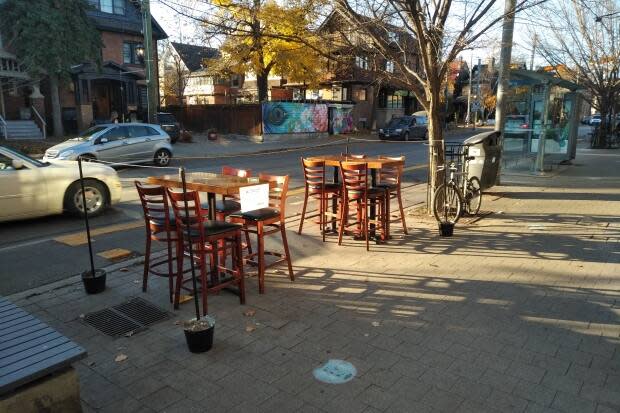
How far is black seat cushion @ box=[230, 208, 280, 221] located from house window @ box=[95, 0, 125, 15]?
32.3 meters

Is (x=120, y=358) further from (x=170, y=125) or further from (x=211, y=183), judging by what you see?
(x=170, y=125)

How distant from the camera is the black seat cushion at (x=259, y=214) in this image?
16.7 feet

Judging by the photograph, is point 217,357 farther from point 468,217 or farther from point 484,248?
point 468,217

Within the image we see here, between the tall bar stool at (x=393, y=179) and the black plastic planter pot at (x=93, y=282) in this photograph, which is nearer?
the black plastic planter pot at (x=93, y=282)

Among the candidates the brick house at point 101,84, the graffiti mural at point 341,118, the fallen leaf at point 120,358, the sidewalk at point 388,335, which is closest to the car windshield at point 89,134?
the brick house at point 101,84

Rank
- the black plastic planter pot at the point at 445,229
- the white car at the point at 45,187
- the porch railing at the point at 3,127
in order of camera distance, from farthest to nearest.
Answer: the porch railing at the point at 3,127, the white car at the point at 45,187, the black plastic planter pot at the point at 445,229

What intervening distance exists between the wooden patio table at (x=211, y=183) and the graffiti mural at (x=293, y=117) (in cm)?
2484

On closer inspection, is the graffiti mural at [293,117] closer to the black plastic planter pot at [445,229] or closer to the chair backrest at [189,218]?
the black plastic planter pot at [445,229]

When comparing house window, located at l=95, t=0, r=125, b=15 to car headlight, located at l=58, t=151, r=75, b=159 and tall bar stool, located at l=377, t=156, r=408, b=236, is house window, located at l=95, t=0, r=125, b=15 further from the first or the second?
tall bar stool, located at l=377, t=156, r=408, b=236

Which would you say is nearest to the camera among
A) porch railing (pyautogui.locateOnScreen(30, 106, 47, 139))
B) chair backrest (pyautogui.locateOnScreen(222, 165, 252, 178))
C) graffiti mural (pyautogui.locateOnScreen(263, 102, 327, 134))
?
chair backrest (pyautogui.locateOnScreen(222, 165, 252, 178))

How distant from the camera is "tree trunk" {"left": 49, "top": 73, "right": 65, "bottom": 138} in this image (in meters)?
24.4

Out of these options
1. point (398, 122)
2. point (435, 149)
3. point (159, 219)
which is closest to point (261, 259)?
point (159, 219)

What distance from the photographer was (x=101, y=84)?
104ft

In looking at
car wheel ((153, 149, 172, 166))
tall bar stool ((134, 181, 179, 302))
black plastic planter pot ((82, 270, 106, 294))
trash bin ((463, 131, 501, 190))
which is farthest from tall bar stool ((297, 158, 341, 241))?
car wheel ((153, 149, 172, 166))
